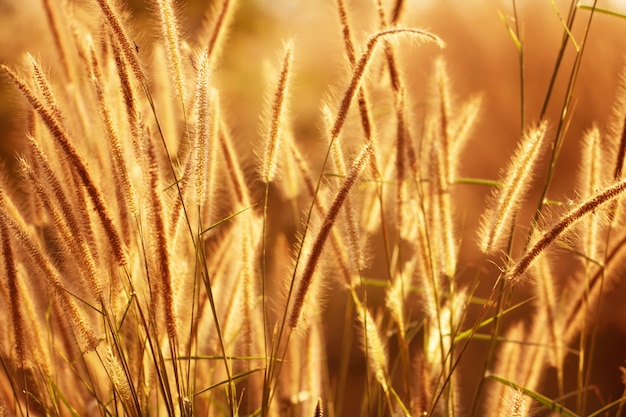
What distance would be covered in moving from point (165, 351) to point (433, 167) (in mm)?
522

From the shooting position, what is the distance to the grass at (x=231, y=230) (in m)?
0.83

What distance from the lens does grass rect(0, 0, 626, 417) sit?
0.83 metres

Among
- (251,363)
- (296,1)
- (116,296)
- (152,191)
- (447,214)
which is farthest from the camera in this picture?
(296,1)

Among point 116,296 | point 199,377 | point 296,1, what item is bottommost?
point 199,377

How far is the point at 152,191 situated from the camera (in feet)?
2.65

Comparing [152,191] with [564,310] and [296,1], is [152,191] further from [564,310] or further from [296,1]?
[296,1]

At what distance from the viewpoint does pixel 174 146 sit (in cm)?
130

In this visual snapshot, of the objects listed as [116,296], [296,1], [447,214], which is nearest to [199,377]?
[116,296]

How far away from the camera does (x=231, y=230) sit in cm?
120

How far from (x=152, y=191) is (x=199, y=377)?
0.59 m

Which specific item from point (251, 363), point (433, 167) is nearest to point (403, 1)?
point (433, 167)

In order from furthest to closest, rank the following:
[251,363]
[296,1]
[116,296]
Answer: [296,1]
[251,363]
[116,296]

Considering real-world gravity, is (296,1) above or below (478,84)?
above

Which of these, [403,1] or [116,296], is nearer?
[116,296]
